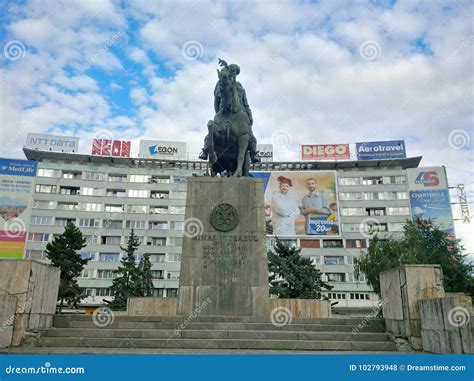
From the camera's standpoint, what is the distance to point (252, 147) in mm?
15570

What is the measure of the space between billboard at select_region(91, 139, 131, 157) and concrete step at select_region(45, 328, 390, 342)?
6315 centimetres

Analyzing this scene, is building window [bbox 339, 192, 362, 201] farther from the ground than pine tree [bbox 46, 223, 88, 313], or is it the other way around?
building window [bbox 339, 192, 362, 201]

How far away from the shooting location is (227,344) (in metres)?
8.88

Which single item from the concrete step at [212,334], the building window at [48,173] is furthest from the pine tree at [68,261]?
the concrete step at [212,334]

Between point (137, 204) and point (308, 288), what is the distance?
41.8 meters

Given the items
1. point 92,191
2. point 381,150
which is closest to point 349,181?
point 381,150

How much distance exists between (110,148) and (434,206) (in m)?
54.1

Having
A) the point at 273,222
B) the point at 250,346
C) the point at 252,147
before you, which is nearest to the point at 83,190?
the point at 273,222

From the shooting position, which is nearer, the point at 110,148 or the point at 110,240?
the point at 110,240

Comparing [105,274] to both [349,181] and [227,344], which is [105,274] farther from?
[227,344]

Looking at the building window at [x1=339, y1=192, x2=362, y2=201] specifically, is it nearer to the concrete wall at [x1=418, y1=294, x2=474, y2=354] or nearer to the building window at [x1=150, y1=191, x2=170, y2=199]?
the building window at [x1=150, y1=191, x2=170, y2=199]

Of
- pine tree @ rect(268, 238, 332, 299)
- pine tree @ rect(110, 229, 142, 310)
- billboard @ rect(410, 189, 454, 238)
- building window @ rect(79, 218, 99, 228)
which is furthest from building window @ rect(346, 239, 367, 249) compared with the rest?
building window @ rect(79, 218, 99, 228)

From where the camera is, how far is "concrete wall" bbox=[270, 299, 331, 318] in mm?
13837

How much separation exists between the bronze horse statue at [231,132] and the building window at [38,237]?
186ft
